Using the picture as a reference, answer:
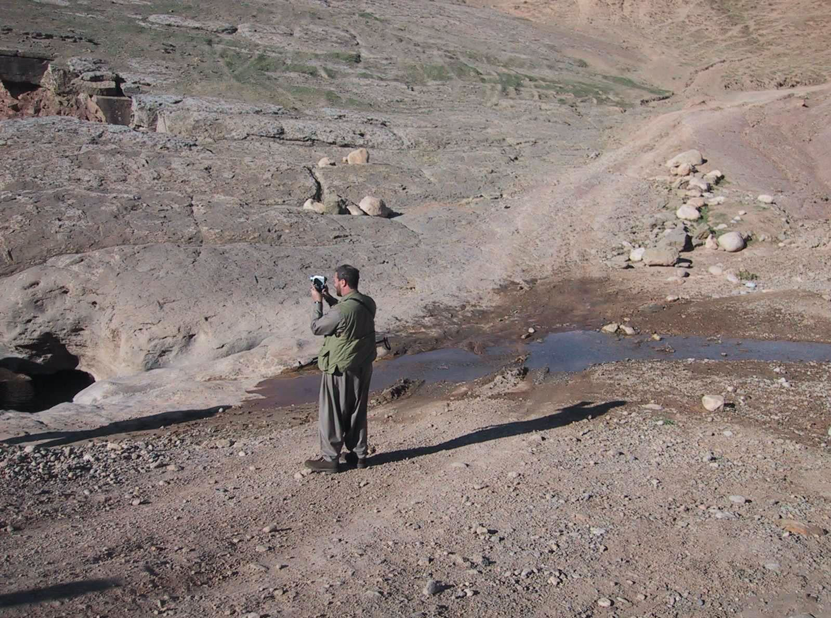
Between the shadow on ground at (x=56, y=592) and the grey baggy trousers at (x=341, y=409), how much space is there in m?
1.82

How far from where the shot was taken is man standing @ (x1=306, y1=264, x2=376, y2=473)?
520 cm

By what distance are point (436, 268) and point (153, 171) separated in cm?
500

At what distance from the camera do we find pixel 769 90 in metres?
22.9

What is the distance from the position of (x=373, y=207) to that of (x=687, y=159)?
6.72 meters

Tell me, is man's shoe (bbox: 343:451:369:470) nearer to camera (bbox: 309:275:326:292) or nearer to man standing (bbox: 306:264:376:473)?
man standing (bbox: 306:264:376:473)

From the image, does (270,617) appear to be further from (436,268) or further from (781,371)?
(436,268)

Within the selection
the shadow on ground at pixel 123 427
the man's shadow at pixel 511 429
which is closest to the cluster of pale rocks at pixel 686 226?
the man's shadow at pixel 511 429

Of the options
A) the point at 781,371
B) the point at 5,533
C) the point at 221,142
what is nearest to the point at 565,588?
the point at 5,533

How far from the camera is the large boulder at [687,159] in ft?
50.1

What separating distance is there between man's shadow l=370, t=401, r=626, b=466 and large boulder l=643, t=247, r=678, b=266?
5593 millimetres

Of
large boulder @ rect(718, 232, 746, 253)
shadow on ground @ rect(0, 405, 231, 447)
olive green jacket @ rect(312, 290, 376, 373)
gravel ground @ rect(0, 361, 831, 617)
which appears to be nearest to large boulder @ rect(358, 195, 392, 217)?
large boulder @ rect(718, 232, 746, 253)

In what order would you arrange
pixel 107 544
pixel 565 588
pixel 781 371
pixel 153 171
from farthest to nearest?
1. pixel 153 171
2. pixel 781 371
3. pixel 107 544
4. pixel 565 588

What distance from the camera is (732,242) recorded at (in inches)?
481

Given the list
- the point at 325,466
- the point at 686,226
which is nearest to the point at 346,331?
the point at 325,466
